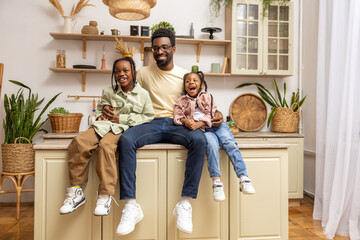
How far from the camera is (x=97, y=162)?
1.74 metres

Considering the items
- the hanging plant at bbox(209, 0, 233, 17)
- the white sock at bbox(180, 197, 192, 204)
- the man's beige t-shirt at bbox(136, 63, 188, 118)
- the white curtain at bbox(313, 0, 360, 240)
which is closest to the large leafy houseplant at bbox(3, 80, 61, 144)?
the man's beige t-shirt at bbox(136, 63, 188, 118)

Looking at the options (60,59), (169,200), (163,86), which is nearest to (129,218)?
(169,200)

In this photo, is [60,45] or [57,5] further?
[60,45]

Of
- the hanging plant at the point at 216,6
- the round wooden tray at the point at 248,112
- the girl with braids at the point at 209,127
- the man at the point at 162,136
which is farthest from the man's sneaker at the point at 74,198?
the hanging plant at the point at 216,6

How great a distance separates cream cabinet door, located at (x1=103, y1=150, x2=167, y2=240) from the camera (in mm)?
1870

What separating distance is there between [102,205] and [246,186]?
868 millimetres

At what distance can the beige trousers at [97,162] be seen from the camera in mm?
1705

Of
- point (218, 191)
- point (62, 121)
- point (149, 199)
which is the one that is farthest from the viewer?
point (62, 121)

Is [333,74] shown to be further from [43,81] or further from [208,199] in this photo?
[43,81]

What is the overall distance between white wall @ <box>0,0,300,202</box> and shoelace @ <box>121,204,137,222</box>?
1954mm

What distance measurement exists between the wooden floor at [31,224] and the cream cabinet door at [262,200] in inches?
20.9

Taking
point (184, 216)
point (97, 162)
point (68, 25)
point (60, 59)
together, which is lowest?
point (184, 216)

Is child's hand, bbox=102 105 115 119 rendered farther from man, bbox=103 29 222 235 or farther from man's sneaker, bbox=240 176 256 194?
man's sneaker, bbox=240 176 256 194

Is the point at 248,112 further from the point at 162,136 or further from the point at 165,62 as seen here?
the point at 162,136
